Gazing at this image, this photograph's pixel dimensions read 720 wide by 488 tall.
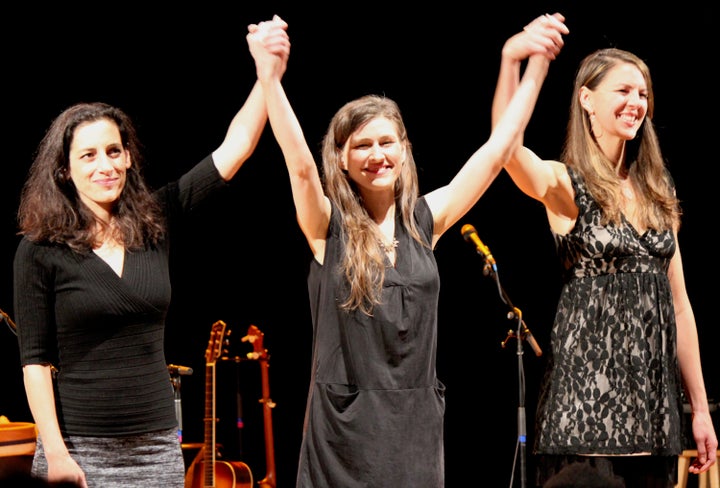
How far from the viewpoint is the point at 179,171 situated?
15.2ft

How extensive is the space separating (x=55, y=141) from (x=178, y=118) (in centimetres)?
211

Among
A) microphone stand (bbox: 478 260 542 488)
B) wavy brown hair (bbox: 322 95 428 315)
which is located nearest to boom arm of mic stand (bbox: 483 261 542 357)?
microphone stand (bbox: 478 260 542 488)

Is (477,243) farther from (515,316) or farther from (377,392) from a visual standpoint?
(377,392)

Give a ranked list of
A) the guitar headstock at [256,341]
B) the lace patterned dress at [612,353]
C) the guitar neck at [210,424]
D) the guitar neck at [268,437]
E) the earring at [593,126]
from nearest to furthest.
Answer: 1. the lace patterned dress at [612,353]
2. the earring at [593,126]
3. the guitar neck at [210,424]
4. the guitar headstock at [256,341]
5. the guitar neck at [268,437]

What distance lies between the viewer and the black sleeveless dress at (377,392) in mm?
2324

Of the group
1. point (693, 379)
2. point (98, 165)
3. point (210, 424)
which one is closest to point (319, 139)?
point (210, 424)

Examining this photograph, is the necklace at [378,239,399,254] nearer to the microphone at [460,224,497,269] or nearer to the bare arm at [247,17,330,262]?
the bare arm at [247,17,330,262]

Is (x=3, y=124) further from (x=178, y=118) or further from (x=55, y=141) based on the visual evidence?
(x=55, y=141)

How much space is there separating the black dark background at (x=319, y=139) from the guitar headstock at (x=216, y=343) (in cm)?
47

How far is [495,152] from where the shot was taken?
258 centimetres

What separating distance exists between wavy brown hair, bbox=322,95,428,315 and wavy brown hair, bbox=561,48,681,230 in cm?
48

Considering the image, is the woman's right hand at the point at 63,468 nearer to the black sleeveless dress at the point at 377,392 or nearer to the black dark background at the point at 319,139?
the black sleeveless dress at the point at 377,392

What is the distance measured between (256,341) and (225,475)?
2.07ft

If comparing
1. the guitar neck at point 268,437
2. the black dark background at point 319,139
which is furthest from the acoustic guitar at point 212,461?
the black dark background at point 319,139
